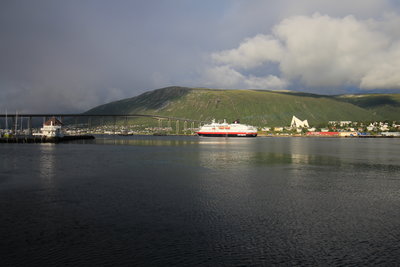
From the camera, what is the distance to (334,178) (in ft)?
112

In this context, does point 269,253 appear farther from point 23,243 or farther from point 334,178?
point 334,178

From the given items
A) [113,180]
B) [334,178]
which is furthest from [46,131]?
[334,178]

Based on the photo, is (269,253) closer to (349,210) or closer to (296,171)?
(349,210)

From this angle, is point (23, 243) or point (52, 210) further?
point (52, 210)

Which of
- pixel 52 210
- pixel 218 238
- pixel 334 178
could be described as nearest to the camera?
pixel 218 238

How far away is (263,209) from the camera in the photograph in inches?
816

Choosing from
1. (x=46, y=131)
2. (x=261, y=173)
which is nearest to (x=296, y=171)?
(x=261, y=173)

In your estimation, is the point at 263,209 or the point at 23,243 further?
the point at 263,209

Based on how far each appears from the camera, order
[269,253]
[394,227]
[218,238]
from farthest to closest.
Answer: [394,227]
[218,238]
[269,253]

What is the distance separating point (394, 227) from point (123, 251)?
13768mm

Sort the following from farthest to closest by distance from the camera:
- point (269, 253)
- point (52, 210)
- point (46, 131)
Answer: point (46, 131) < point (52, 210) < point (269, 253)

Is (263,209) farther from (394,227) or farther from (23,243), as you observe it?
(23,243)

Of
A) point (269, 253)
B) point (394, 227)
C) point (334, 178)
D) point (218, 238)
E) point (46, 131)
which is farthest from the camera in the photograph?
point (46, 131)

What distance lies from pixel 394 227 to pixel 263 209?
7105 millimetres
